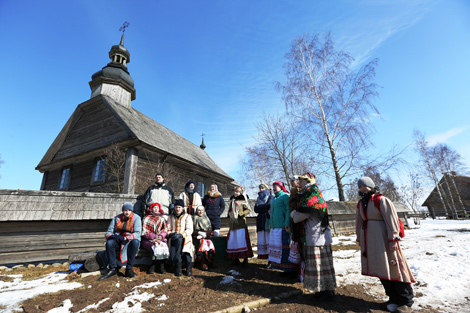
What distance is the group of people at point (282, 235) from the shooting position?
117 inches

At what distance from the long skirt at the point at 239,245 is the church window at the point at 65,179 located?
13398 millimetres

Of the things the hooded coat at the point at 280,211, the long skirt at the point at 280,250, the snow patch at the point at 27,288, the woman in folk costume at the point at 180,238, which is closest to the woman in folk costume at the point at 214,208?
the woman in folk costume at the point at 180,238

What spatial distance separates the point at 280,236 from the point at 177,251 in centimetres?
207

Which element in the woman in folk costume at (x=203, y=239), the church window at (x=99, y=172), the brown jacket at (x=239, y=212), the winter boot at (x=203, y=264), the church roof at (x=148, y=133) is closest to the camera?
the winter boot at (x=203, y=264)

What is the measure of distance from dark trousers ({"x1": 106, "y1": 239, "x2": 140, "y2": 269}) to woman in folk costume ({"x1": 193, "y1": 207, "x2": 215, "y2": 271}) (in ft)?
4.23

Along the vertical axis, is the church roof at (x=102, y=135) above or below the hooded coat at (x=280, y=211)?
above

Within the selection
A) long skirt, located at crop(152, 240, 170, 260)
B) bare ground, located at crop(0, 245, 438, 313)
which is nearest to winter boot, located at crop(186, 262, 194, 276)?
bare ground, located at crop(0, 245, 438, 313)

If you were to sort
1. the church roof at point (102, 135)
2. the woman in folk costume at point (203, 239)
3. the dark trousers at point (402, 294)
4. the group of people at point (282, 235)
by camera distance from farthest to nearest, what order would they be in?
the church roof at point (102, 135) → the woman in folk costume at point (203, 239) → the group of people at point (282, 235) → the dark trousers at point (402, 294)

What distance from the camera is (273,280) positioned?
13.4 ft

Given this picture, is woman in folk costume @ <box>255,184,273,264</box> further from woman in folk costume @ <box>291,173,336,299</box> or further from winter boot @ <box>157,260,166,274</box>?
winter boot @ <box>157,260,166,274</box>

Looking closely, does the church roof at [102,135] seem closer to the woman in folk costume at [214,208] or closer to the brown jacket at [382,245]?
the woman in folk costume at [214,208]

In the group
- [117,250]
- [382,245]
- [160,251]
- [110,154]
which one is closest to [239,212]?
[160,251]

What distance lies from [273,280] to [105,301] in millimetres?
2657

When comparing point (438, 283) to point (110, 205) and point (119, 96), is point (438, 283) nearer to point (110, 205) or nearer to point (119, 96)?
point (110, 205)
